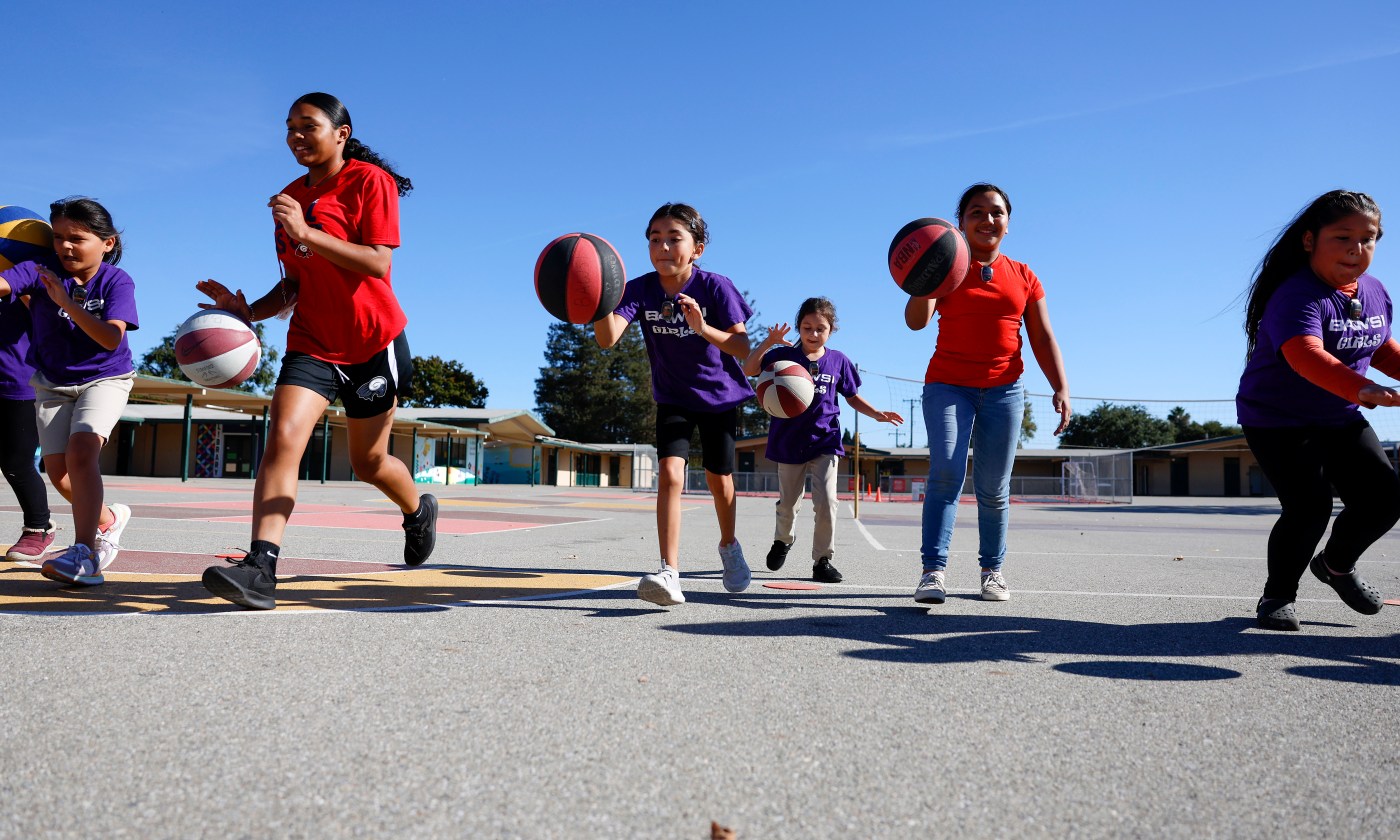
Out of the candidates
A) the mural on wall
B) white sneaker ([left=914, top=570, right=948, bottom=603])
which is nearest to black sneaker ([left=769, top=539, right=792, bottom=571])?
white sneaker ([left=914, top=570, right=948, bottom=603])

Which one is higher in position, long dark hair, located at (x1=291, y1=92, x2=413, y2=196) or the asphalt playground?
long dark hair, located at (x1=291, y1=92, x2=413, y2=196)

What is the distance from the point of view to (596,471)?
73812 mm

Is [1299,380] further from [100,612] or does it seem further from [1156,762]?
[100,612]

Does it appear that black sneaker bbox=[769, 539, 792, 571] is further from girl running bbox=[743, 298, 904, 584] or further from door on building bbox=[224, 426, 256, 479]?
door on building bbox=[224, 426, 256, 479]

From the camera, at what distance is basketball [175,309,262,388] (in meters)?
3.97

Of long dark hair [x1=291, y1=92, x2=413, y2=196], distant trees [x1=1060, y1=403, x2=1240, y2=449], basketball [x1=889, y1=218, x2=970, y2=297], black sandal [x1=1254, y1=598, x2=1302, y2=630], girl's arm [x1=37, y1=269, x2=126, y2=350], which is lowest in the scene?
black sandal [x1=1254, y1=598, x2=1302, y2=630]

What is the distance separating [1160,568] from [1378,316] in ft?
10.9

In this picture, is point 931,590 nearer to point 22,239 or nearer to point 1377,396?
point 1377,396

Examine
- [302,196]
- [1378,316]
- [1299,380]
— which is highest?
[302,196]

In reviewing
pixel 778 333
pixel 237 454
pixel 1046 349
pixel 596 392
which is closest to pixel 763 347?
pixel 778 333

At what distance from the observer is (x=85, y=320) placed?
428 centimetres

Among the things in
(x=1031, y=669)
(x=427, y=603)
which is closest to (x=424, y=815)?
(x=1031, y=669)

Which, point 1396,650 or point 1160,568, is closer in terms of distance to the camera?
point 1396,650

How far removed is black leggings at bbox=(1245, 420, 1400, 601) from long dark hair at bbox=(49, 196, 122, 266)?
5.72 m
